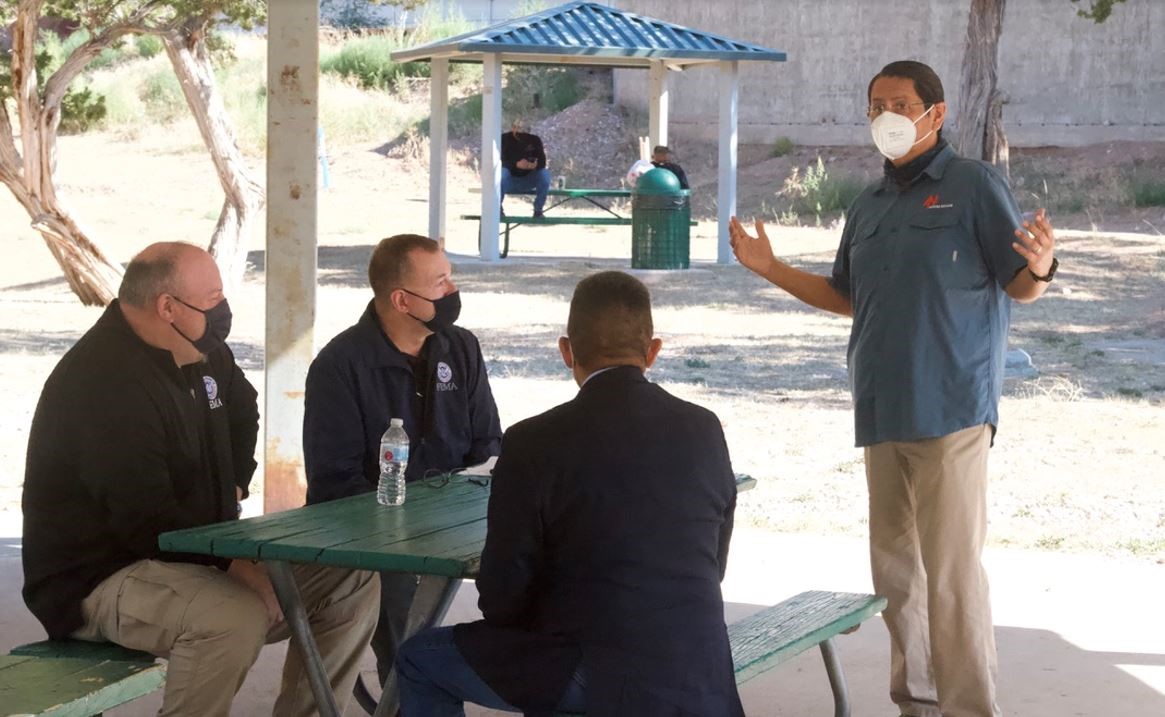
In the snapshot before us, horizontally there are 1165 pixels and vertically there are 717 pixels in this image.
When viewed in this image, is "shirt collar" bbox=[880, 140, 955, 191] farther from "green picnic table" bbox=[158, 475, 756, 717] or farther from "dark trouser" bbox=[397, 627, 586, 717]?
"dark trouser" bbox=[397, 627, 586, 717]

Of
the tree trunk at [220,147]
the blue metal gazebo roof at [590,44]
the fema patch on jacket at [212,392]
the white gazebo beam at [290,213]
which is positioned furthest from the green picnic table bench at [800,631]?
the blue metal gazebo roof at [590,44]

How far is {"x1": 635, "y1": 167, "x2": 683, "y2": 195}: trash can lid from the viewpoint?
18781mm

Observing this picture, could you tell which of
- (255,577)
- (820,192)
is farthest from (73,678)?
(820,192)

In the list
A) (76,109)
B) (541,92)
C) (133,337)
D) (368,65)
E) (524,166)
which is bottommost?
(133,337)

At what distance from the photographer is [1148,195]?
24.7 metres

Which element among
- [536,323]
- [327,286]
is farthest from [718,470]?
[327,286]

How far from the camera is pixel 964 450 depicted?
4328 mm

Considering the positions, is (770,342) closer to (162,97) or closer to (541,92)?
(541,92)

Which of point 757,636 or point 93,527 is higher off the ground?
point 93,527

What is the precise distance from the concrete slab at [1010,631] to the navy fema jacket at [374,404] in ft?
2.54

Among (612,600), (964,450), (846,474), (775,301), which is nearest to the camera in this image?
(612,600)

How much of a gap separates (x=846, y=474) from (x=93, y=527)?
578 centimetres

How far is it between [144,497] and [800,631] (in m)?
1.58

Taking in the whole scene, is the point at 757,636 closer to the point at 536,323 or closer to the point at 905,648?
the point at 905,648
